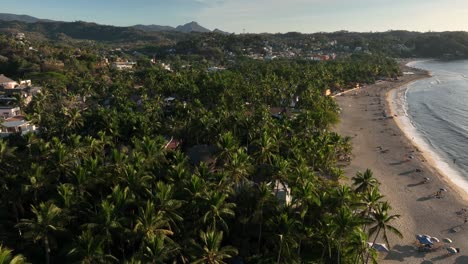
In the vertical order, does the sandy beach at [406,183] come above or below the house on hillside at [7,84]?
below

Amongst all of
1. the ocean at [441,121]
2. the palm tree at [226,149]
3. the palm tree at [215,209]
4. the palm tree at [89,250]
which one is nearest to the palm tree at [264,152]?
the palm tree at [226,149]

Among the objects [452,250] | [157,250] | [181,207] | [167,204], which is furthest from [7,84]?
[452,250]

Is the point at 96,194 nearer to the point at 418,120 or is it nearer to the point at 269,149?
the point at 269,149

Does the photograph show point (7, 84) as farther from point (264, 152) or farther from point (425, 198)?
point (425, 198)

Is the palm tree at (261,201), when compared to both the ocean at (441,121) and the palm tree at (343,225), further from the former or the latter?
the ocean at (441,121)

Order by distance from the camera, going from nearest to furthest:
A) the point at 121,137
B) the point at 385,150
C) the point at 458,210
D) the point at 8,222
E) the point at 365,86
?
1. the point at 8,222
2. the point at 458,210
3. the point at 121,137
4. the point at 385,150
5. the point at 365,86

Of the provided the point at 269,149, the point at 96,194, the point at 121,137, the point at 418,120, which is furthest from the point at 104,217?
the point at 418,120

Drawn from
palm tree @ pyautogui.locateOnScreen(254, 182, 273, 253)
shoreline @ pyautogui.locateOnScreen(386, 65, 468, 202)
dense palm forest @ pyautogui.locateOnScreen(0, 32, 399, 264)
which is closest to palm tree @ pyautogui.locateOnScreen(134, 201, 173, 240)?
dense palm forest @ pyautogui.locateOnScreen(0, 32, 399, 264)

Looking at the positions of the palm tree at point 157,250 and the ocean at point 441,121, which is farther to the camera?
the ocean at point 441,121
